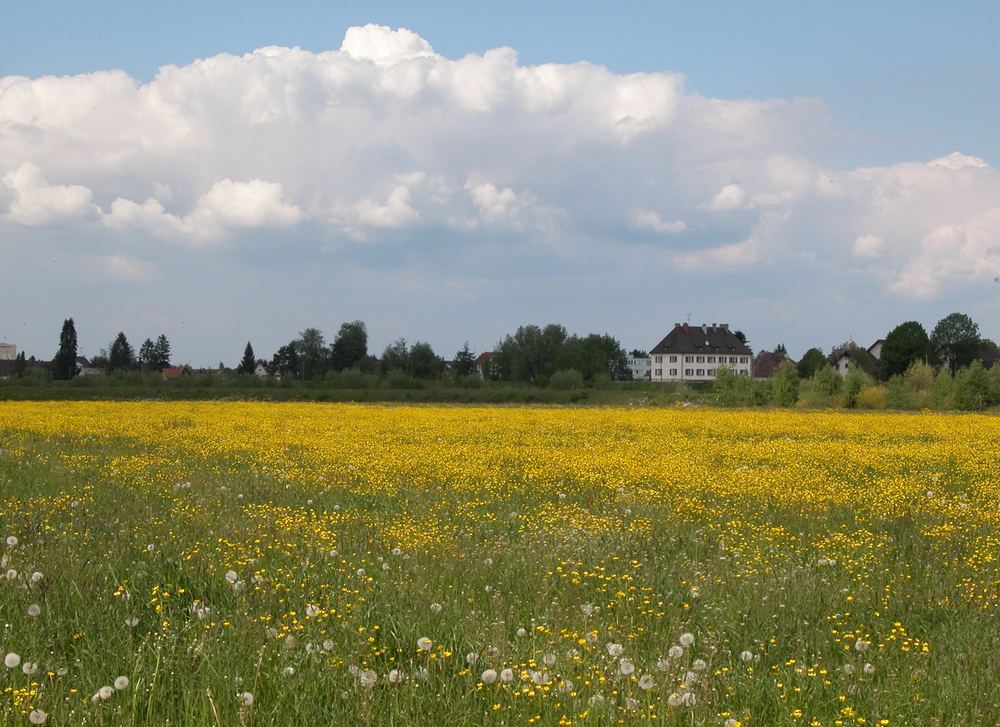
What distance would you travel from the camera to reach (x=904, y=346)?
342 feet

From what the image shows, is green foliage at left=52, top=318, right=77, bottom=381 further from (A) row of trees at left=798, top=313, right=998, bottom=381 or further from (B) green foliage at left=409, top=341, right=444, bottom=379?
(A) row of trees at left=798, top=313, right=998, bottom=381

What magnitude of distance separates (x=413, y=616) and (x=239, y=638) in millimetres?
1144

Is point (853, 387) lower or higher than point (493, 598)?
higher

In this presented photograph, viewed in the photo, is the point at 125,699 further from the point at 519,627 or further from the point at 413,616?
the point at 519,627

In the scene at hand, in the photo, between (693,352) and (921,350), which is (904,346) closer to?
(921,350)

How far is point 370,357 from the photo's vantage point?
364 ft

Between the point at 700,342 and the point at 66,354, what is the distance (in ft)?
299

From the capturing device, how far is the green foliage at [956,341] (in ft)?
369

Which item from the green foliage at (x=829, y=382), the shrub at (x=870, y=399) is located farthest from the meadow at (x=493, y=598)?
the green foliage at (x=829, y=382)

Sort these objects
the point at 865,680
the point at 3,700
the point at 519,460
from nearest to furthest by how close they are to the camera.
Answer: the point at 3,700, the point at 865,680, the point at 519,460

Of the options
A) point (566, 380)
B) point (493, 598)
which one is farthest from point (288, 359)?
point (493, 598)

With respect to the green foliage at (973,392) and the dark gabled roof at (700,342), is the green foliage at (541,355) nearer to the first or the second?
the dark gabled roof at (700,342)

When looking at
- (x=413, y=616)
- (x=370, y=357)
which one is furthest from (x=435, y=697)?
(x=370, y=357)

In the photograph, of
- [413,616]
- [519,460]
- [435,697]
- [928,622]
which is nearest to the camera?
[435,697]
